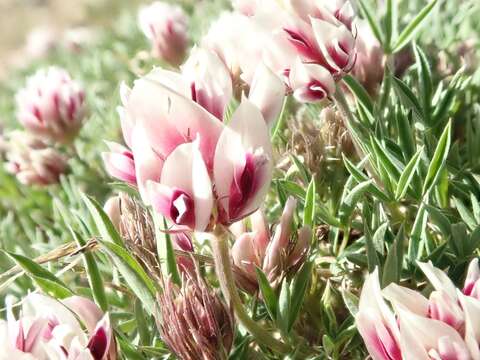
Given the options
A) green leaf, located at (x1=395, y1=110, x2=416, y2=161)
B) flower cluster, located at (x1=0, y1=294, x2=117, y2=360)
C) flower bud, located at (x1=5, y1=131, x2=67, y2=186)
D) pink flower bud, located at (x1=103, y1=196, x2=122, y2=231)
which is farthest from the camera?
flower bud, located at (x1=5, y1=131, x2=67, y2=186)

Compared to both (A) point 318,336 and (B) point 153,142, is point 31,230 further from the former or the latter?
(B) point 153,142

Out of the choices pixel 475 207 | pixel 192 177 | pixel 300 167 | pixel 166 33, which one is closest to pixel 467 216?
pixel 475 207

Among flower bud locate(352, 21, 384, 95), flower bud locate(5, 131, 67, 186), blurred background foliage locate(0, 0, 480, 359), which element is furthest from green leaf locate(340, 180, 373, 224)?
flower bud locate(5, 131, 67, 186)

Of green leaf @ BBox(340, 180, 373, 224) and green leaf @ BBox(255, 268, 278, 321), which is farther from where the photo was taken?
green leaf @ BBox(340, 180, 373, 224)

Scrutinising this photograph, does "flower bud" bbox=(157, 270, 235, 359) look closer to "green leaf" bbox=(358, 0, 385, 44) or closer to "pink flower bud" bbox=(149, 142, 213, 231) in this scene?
"pink flower bud" bbox=(149, 142, 213, 231)

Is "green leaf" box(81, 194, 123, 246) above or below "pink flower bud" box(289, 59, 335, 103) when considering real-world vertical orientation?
below

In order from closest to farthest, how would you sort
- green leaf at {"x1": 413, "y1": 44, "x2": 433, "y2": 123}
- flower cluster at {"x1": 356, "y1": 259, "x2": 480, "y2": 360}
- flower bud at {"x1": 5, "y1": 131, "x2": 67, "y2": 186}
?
1. flower cluster at {"x1": 356, "y1": 259, "x2": 480, "y2": 360}
2. green leaf at {"x1": 413, "y1": 44, "x2": 433, "y2": 123}
3. flower bud at {"x1": 5, "y1": 131, "x2": 67, "y2": 186}
